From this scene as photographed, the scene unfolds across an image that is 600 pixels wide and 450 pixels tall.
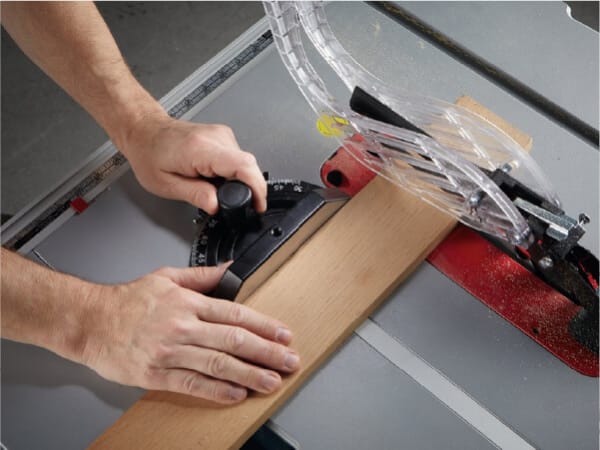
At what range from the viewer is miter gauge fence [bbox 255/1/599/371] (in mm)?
1082

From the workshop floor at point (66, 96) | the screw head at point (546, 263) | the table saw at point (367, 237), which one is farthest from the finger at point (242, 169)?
the workshop floor at point (66, 96)

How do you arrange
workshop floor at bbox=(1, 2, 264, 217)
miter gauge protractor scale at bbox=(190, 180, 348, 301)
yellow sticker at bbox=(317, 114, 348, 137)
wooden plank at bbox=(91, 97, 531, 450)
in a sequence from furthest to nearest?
1. workshop floor at bbox=(1, 2, 264, 217)
2. yellow sticker at bbox=(317, 114, 348, 137)
3. miter gauge protractor scale at bbox=(190, 180, 348, 301)
4. wooden plank at bbox=(91, 97, 531, 450)

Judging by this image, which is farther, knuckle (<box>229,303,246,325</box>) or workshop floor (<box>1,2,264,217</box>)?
workshop floor (<box>1,2,264,217</box>)

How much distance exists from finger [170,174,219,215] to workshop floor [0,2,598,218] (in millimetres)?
1197

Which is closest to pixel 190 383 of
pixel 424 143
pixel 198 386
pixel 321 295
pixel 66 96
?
pixel 198 386

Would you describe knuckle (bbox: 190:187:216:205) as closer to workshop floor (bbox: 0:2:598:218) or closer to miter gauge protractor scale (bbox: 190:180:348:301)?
miter gauge protractor scale (bbox: 190:180:348:301)

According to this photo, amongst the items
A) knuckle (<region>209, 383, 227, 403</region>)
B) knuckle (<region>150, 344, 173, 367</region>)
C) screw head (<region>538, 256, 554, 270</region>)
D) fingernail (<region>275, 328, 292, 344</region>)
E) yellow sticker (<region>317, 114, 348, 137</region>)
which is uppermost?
screw head (<region>538, 256, 554, 270</region>)

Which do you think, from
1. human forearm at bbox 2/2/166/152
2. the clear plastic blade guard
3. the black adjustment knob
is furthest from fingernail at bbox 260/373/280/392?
human forearm at bbox 2/2/166/152

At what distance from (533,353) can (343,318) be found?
0.96 ft

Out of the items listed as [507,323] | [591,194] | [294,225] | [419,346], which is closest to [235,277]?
[294,225]

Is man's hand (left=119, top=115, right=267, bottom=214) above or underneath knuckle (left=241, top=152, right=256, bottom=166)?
underneath

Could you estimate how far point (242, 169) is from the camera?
120 centimetres

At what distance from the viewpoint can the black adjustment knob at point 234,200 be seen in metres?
1.16

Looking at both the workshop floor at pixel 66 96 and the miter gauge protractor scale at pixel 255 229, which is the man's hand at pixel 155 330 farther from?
the workshop floor at pixel 66 96
